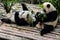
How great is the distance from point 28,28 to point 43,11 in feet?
2.10

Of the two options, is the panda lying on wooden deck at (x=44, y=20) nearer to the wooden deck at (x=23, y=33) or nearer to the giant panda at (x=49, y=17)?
the giant panda at (x=49, y=17)

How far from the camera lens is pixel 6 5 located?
7.99 metres

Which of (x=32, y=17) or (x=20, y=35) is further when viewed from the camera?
(x=32, y=17)

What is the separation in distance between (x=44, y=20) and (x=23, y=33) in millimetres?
708

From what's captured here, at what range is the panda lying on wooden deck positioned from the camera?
6184mm

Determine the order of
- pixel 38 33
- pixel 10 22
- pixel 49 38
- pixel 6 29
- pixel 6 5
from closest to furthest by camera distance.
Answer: pixel 49 38 → pixel 38 33 → pixel 6 29 → pixel 10 22 → pixel 6 5

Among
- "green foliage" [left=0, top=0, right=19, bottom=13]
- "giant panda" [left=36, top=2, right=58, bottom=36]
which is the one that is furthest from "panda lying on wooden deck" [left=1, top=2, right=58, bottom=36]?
"green foliage" [left=0, top=0, right=19, bottom=13]

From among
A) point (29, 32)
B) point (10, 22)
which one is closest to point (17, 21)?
point (10, 22)

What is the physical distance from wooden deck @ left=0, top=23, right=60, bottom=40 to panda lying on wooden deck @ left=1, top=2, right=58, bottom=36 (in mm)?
167

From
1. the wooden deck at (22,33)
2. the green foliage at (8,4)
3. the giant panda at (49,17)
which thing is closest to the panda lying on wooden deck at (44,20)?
the giant panda at (49,17)

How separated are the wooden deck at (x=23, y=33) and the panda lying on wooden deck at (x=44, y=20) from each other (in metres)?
0.17

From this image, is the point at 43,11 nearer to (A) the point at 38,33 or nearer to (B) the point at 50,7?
(B) the point at 50,7

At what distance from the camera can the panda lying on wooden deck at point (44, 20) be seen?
618cm

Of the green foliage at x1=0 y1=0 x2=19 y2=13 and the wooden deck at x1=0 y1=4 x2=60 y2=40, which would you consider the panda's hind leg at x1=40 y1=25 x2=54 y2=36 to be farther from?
the green foliage at x1=0 y1=0 x2=19 y2=13
